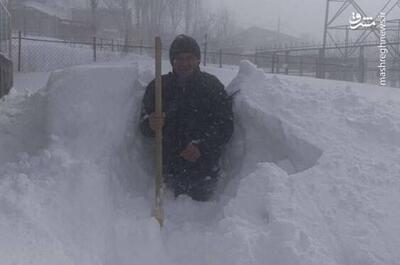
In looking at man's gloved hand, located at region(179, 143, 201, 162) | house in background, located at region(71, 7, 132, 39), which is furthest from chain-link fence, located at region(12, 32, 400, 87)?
man's gloved hand, located at region(179, 143, 201, 162)

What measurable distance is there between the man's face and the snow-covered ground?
54 centimetres

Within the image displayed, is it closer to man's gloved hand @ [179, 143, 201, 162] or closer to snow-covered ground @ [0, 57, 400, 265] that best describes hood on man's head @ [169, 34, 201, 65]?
snow-covered ground @ [0, 57, 400, 265]

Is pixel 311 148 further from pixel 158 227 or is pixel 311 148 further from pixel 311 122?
pixel 158 227

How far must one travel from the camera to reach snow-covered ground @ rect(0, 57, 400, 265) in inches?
133

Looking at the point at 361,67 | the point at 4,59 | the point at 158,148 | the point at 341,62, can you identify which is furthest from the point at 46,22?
the point at 158,148

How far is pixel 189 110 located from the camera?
4.70 m

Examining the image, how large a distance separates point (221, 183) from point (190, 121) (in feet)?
2.01

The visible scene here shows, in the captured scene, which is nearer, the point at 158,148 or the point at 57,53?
the point at 158,148

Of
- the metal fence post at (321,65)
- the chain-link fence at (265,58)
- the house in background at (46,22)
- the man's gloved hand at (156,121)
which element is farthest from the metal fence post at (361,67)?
the house in background at (46,22)

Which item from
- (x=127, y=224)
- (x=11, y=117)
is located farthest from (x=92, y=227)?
(x=11, y=117)

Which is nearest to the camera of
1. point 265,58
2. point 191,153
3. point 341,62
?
point 191,153

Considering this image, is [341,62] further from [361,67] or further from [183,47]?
[183,47]

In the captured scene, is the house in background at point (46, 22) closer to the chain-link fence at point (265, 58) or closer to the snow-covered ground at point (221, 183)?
the chain-link fence at point (265, 58)

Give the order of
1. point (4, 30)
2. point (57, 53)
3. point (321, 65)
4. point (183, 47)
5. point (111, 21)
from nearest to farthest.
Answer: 1. point (183, 47)
2. point (4, 30)
3. point (321, 65)
4. point (57, 53)
5. point (111, 21)
